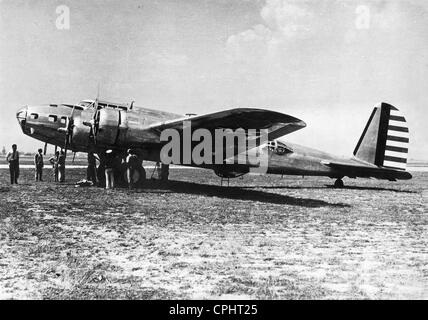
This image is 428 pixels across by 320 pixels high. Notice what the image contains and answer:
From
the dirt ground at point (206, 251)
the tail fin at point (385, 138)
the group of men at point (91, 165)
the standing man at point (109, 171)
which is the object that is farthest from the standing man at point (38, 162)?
the tail fin at point (385, 138)

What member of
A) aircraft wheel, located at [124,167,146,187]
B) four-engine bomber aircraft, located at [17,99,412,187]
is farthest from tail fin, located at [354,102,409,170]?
aircraft wheel, located at [124,167,146,187]

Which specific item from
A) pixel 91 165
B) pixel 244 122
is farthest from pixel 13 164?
pixel 244 122

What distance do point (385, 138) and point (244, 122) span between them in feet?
26.0

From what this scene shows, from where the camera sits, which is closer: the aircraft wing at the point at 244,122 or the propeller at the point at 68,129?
the aircraft wing at the point at 244,122

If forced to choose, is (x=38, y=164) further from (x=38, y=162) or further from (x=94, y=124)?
(x=94, y=124)

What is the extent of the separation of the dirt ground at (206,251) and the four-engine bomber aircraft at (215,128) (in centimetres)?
278

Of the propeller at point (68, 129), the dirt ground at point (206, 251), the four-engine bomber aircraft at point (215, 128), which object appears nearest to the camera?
the dirt ground at point (206, 251)

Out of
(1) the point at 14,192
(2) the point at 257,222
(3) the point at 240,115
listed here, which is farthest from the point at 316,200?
(1) the point at 14,192

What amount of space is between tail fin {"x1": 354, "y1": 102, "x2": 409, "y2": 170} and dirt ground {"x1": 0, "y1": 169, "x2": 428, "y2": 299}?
22.3ft

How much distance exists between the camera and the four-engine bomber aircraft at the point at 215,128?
11.4 metres

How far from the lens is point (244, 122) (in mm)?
10828
